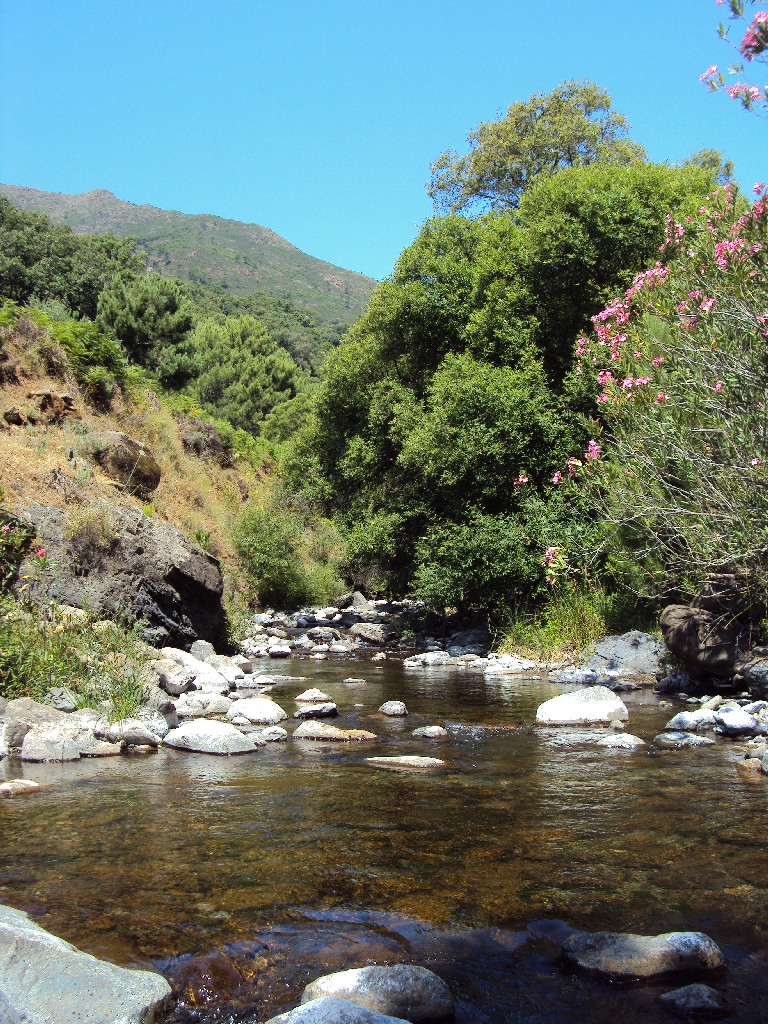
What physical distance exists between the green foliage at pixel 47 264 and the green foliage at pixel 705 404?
A: 31.2m

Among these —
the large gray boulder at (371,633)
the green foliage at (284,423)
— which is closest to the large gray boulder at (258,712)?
the large gray boulder at (371,633)

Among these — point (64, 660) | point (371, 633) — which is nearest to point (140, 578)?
point (64, 660)

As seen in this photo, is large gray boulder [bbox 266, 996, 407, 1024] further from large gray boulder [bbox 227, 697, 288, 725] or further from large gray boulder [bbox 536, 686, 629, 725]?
large gray boulder [bbox 536, 686, 629, 725]

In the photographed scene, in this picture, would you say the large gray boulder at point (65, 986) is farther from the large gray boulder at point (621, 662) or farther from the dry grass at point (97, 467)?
the large gray boulder at point (621, 662)

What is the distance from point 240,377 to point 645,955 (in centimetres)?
4498

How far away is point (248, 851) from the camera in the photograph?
4777 mm

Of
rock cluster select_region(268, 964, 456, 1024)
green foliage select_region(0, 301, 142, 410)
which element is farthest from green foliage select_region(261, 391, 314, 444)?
rock cluster select_region(268, 964, 456, 1024)

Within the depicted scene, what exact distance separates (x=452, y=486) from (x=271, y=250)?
15101 cm

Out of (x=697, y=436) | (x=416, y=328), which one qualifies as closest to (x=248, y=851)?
(x=697, y=436)

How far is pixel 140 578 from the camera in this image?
12.1 m

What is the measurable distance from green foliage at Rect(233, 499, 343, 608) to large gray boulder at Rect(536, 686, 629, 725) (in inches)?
546

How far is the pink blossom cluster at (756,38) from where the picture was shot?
4496 millimetres

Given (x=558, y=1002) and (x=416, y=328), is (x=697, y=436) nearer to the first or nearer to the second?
(x=558, y=1002)

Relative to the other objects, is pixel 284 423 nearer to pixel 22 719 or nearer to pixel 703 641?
pixel 703 641
